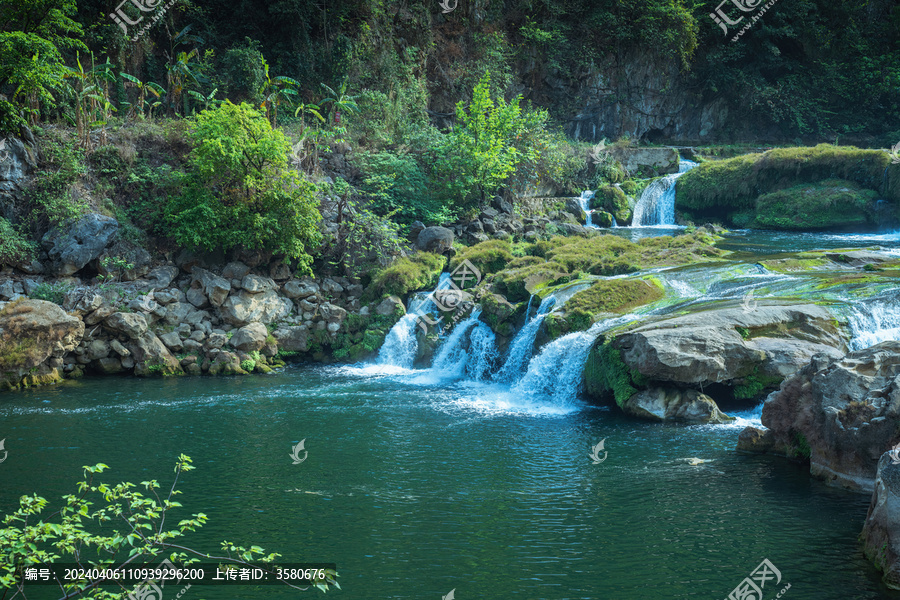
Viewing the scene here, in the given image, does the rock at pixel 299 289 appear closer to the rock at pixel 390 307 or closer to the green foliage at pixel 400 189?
the rock at pixel 390 307

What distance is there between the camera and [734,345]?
13.5 m

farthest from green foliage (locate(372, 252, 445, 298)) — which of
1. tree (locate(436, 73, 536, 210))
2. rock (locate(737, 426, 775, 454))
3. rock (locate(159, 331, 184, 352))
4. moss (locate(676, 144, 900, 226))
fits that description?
moss (locate(676, 144, 900, 226))

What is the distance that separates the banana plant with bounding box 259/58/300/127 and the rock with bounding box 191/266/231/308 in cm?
787

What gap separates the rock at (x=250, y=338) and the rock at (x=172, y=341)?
4.74ft

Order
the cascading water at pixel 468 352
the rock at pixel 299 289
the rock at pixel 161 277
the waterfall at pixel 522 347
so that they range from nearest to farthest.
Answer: the waterfall at pixel 522 347, the cascading water at pixel 468 352, the rock at pixel 161 277, the rock at pixel 299 289

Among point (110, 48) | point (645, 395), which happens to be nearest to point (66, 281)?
point (110, 48)

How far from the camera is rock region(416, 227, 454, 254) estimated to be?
2262 cm

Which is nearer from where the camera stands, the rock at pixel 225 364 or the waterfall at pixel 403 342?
the rock at pixel 225 364

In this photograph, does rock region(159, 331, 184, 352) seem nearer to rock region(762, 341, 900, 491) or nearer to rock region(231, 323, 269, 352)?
rock region(231, 323, 269, 352)

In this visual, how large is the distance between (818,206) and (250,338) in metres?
22.5

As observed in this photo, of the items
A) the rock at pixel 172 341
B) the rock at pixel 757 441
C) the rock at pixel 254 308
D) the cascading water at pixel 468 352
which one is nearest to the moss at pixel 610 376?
the rock at pixel 757 441

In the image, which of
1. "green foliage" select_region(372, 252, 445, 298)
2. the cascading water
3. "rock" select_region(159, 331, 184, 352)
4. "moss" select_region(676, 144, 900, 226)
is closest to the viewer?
the cascading water

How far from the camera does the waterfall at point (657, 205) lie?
30.7 metres

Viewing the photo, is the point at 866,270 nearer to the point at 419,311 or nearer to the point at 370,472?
the point at 419,311
